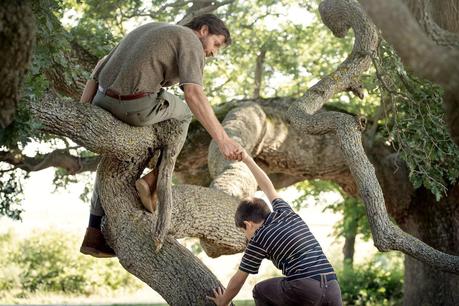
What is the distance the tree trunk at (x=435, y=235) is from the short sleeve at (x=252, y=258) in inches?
229

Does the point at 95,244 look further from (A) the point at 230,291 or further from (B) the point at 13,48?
(B) the point at 13,48

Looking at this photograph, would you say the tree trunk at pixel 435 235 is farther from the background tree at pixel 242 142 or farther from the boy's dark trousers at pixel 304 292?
the boy's dark trousers at pixel 304 292

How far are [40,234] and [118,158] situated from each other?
41.6 feet

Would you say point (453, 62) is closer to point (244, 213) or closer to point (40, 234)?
point (244, 213)

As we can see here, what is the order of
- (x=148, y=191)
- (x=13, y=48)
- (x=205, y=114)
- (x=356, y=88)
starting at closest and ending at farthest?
(x=13, y=48) → (x=205, y=114) → (x=148, y=191) → (x=356, y=88)

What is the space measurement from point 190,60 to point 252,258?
4.41ft

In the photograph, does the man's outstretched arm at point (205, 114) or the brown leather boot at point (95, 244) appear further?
the brown leather boot at point (95, 244)

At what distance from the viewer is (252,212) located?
5.53 meters

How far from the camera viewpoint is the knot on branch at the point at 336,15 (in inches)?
304

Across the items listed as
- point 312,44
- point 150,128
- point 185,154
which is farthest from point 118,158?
point 312,44

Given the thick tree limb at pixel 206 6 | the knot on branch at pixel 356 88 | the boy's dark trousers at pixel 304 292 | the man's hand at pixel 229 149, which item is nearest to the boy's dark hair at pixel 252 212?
the man's hand at pixel 229 149

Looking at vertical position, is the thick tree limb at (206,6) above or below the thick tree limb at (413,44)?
above

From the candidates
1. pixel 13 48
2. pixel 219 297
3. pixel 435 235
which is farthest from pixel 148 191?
pixel 435 235

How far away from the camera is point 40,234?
1811 cm
